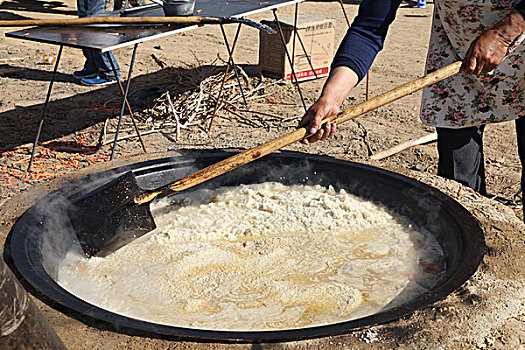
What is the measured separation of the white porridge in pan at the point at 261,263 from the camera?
1.69 metres

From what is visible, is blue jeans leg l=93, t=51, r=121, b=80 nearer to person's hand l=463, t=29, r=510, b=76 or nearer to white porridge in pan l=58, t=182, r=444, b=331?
white porridge in pan l=58, t=182, r=444, b=331

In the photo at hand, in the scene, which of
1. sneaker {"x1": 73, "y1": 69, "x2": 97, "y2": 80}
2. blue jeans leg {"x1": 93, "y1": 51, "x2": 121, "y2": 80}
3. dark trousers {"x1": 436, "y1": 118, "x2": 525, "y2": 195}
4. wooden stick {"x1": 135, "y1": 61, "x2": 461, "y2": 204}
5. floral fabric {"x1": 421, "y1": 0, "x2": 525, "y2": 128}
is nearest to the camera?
wooden stick {"x1": 135, "y1": 61, "x2": 461, "y2": 204}

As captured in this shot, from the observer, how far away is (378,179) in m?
2.33

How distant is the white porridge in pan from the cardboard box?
362cm

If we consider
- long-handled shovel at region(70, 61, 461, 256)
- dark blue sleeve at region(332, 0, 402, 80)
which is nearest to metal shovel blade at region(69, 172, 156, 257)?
long-handled shovel at region(70, 61, 461, 256)

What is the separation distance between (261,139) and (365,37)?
2481 mm

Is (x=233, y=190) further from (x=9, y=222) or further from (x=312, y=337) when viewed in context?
(x=312, y=337)

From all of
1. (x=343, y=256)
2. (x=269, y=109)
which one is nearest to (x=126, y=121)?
(x=269, y=109)

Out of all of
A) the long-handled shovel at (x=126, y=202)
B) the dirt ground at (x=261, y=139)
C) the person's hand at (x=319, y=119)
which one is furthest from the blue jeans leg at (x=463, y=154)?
the person's hand at (x=319, y=119)

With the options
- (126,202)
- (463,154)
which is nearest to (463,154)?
(463,154)

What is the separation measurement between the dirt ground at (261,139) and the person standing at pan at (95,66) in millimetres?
127

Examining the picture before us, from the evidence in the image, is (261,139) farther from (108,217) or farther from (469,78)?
(108,217)

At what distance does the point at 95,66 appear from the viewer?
625 centimetres

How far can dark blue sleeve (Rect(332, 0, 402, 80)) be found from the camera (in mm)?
2104
